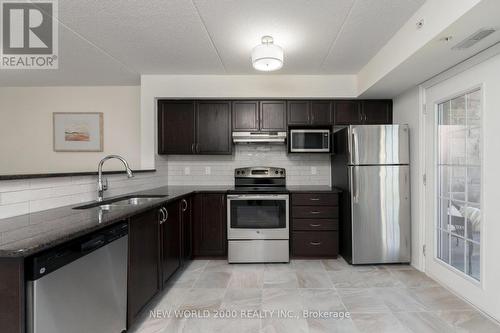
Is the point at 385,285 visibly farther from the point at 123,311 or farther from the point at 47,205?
the point at 47,205

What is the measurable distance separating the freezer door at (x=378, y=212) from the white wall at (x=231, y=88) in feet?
A: 3.82

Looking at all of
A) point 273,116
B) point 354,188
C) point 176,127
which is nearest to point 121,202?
point 176,127

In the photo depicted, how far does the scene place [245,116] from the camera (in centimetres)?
344

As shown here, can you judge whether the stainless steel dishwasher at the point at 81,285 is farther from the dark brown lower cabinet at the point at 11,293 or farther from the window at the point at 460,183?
the window at the point at 460,183

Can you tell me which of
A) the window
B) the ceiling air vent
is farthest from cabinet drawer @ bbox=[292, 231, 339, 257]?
the ceiling air vent

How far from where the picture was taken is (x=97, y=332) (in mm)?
1410

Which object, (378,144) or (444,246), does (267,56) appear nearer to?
(378,144)

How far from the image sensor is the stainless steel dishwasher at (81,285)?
106 centimetres

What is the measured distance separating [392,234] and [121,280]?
2836 millimetres

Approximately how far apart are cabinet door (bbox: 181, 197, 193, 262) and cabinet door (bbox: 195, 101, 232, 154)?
0.82 metres

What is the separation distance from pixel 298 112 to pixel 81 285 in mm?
2981

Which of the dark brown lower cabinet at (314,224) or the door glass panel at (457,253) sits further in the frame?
the dark brown lower cabinet at (314,224)

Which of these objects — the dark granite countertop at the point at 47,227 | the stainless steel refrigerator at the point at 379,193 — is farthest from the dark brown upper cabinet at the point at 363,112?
the dark granite countertop at the point at 47,227

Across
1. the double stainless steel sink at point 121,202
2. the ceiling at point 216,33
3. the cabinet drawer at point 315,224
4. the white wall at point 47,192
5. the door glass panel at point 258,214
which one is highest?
the ceiling at point 216,33
